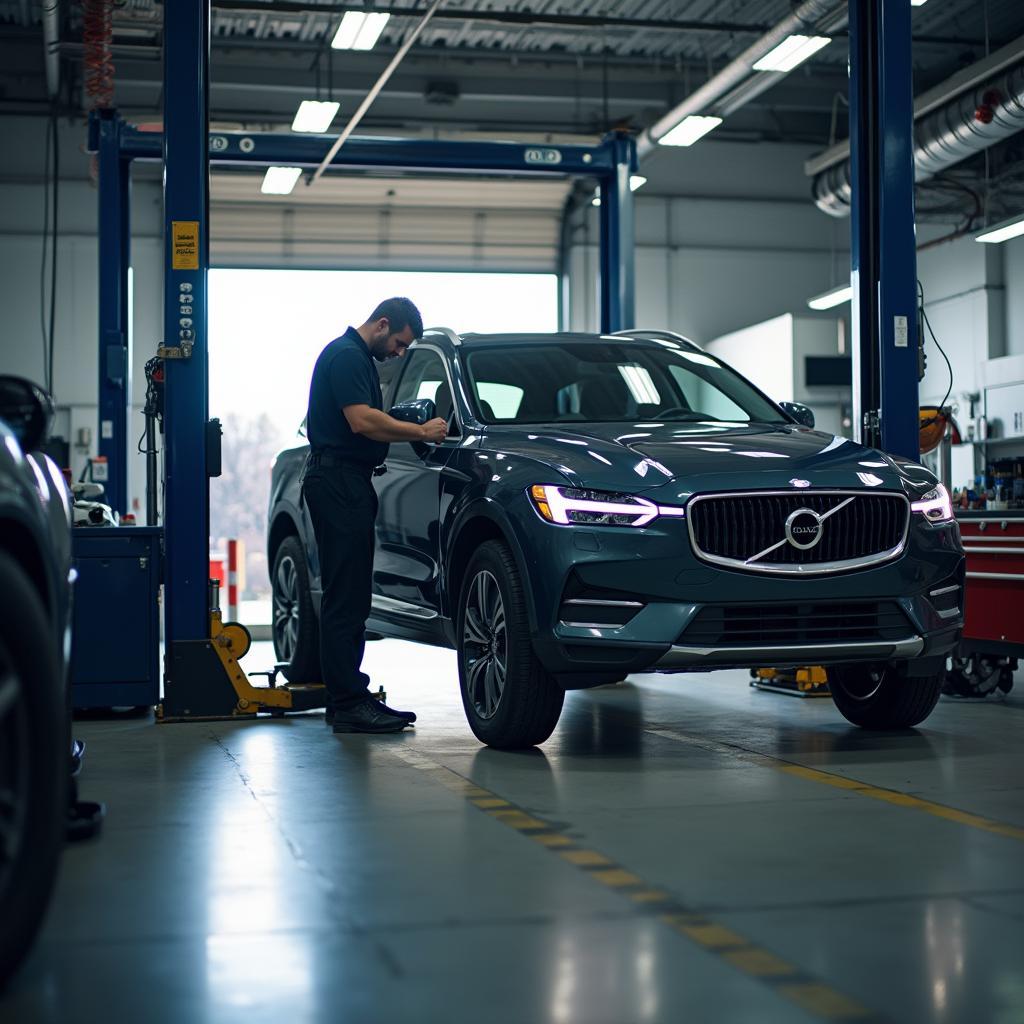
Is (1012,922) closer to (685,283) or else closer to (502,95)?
(502,95)

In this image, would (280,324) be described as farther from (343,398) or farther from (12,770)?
(12,770)

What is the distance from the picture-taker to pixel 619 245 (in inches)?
480

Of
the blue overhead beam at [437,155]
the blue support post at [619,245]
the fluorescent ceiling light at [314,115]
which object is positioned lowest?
the blue support post at [619,245]

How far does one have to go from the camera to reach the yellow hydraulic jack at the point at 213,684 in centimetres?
769

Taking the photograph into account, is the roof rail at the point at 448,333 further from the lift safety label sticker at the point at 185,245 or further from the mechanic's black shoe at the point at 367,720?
the mechanic's black shoe at the point at 367,720

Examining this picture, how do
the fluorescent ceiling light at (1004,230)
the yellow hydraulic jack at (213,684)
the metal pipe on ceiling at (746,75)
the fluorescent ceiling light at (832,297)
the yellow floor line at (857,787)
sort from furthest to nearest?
the fluorescent ceiling light at (832,297)
the fluorescent ceiling light at (1004,230)
the metal pipe on ceiling at (746,75)
the yellow hydraulic jack at (213,684)
the yellow floor line at (857,787)

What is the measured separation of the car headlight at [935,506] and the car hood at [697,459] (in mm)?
41

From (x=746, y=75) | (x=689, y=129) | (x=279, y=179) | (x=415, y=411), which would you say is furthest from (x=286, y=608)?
(x=689, y=129)

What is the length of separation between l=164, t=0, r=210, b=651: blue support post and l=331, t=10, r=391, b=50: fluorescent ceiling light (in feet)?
15.7

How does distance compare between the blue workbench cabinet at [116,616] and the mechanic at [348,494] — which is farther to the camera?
the blue workbench cabinet at [116,616]

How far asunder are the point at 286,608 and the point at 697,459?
3.85 meters

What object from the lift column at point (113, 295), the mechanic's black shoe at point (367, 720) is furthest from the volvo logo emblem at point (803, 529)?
the lift column at point (113, 295)

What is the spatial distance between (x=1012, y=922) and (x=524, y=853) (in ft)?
4.57

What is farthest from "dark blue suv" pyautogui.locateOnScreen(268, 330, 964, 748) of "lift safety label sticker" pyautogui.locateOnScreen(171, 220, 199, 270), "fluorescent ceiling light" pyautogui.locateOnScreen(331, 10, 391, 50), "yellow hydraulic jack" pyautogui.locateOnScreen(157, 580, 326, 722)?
"fluorescent ceiling light" pyautogui.locateOnScreen(331, 10, 391, 50)
